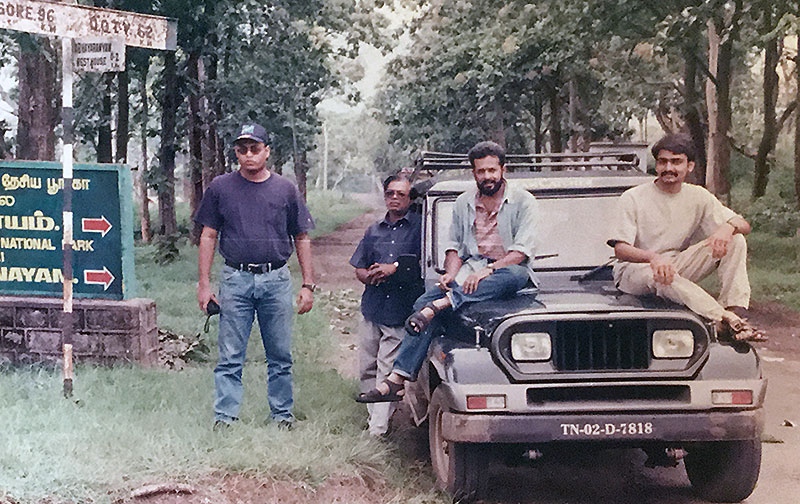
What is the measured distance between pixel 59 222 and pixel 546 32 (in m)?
9.75

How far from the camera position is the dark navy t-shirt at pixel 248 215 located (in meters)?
5.72

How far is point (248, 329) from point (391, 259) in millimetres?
1034

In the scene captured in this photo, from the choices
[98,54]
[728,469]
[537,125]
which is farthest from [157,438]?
[537,125]

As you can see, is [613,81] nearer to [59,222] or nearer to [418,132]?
[418,132]

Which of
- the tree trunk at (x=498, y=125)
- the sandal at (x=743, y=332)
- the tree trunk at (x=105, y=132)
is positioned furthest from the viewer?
the tree trunk at (x=105, y=132)

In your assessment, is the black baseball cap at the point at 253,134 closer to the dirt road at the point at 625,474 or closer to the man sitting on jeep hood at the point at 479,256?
the dirt road at the point at 625,474

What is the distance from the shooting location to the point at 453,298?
16.8 feet

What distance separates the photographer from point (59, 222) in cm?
750

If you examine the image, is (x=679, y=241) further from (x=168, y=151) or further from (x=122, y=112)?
(x=122, y=112)

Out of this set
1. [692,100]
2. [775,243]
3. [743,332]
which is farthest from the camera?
[692,100]

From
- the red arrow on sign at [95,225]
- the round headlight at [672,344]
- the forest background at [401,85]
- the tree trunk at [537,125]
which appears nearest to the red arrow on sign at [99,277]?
the red arrow on sign at [95,225]

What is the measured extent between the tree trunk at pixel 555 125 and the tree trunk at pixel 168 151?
8.41m

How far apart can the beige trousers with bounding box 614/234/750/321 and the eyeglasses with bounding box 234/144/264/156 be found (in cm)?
231

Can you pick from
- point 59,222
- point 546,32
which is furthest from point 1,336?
point 546,32
